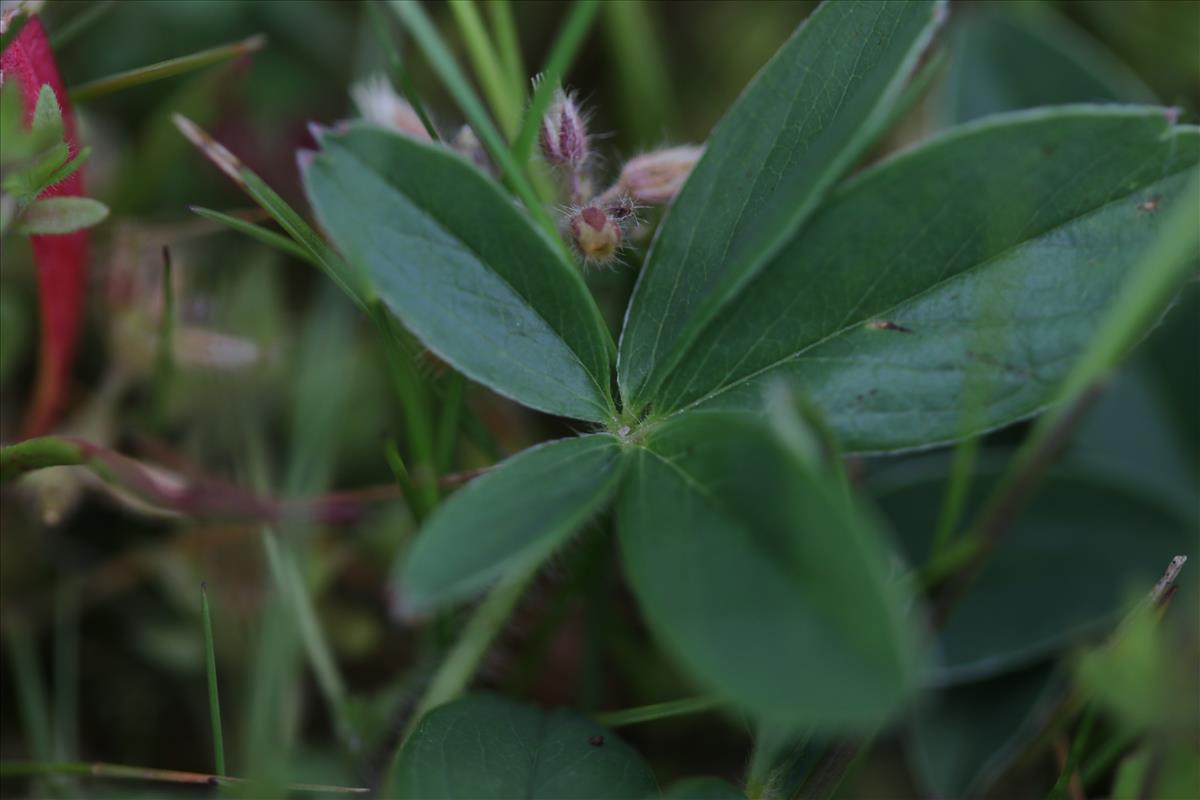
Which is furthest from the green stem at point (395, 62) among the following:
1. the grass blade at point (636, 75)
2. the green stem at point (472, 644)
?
the grass blade at point (636, 75)

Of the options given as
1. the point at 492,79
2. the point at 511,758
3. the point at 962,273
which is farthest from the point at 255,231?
the point at 962,273

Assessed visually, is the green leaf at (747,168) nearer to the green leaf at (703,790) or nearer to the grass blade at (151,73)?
the green leaf at (703,790)

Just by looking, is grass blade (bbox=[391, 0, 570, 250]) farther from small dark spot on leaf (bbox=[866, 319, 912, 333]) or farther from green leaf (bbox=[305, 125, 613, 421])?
small dark spot on leaf (bbox=[866, 319, 912, 333])

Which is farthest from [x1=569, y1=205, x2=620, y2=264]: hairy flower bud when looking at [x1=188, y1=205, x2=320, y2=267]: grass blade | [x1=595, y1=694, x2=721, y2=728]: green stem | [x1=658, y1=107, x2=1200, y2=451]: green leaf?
[x1=595, y1=694, x2=721, y2=728]: green stem

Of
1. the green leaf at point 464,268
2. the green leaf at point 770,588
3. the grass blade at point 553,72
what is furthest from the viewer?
the grass blade at point 553,72

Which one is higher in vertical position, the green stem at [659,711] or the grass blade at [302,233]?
the grass blade at [302,233]

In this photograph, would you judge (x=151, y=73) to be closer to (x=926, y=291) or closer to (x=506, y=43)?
(x=506, y=43)
